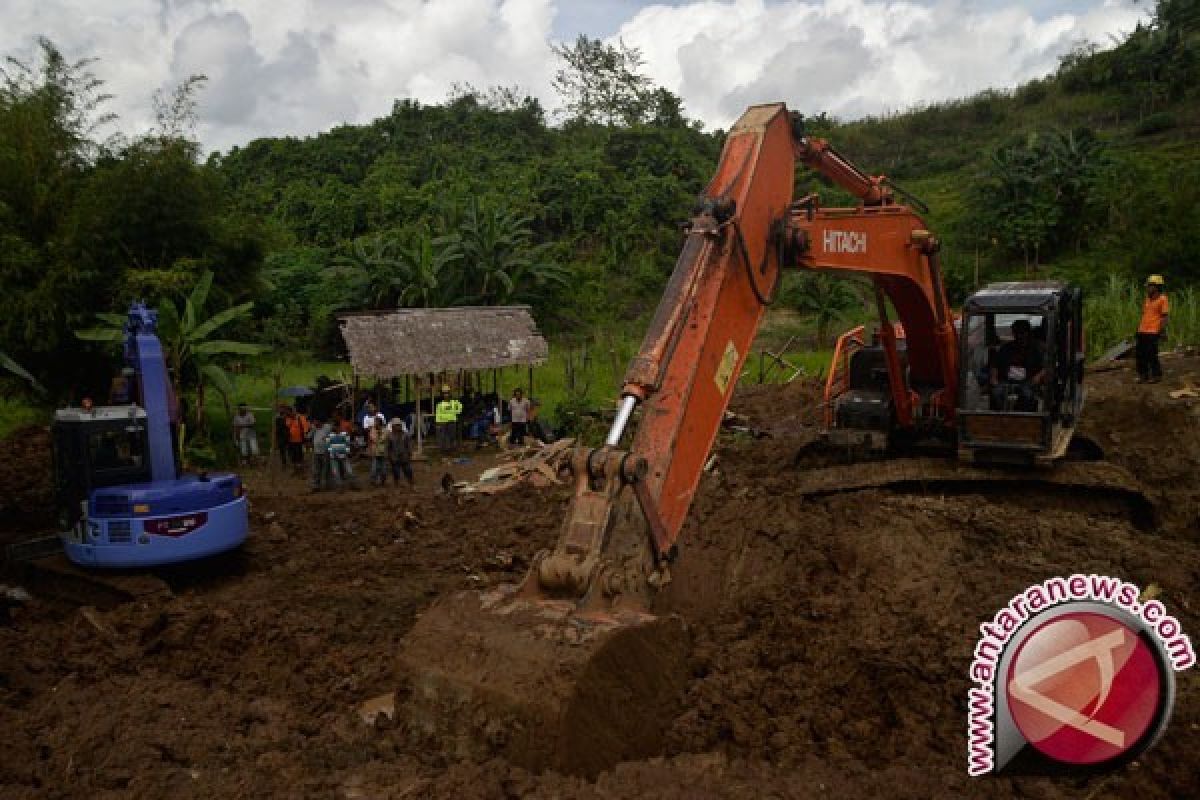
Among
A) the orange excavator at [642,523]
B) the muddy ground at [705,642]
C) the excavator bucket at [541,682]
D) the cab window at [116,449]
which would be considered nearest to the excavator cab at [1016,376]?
the muddy ground at [705,642]

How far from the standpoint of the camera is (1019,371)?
8227mm

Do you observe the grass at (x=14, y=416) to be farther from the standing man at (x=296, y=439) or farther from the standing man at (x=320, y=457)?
the standing man at (x=320, y=457)

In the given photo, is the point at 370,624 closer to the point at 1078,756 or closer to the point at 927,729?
the point at 927,729

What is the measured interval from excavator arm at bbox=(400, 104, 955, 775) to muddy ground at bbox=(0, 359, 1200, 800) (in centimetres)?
19

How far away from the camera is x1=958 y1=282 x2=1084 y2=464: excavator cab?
314 inches

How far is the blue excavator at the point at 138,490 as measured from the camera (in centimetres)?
792

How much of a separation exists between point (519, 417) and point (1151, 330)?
8782mm

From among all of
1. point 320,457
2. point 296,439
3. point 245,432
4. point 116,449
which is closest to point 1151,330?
point 320,457

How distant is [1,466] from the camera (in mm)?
13328

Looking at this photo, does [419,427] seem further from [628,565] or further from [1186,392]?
[628,565]

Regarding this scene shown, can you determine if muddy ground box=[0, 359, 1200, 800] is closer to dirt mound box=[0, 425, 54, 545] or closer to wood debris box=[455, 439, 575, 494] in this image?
wood debris box=[455, 439, 575, 494]

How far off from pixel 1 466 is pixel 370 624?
9.15m

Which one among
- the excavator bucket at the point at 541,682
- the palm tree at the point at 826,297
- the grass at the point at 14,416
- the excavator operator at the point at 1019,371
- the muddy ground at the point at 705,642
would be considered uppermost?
the palm tree at the point at 826,297

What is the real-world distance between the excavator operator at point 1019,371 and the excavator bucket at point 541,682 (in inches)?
196
